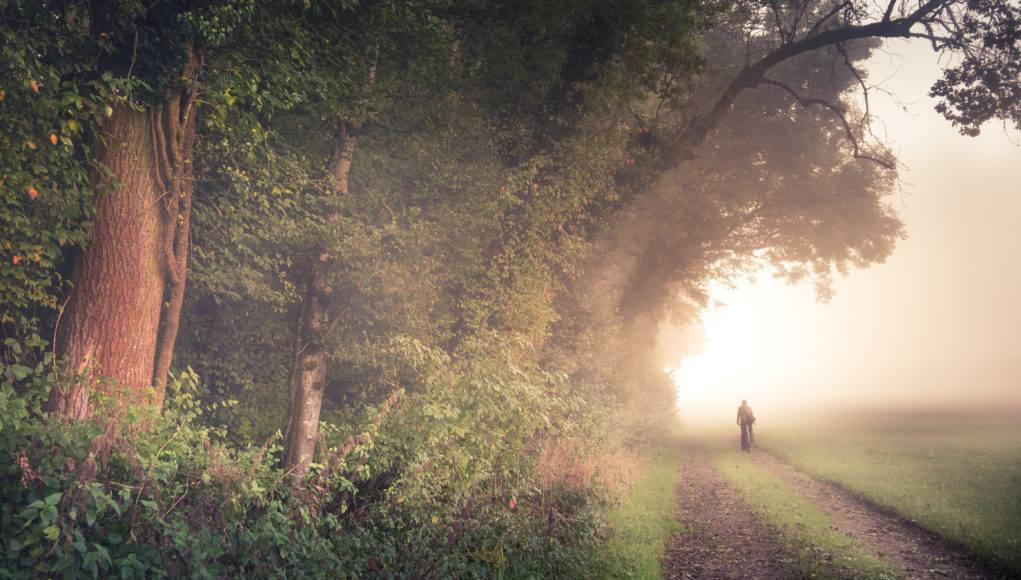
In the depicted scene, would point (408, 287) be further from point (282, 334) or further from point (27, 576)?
point (27, 576)

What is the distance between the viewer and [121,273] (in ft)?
25.7

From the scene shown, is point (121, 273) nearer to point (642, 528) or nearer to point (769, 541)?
point (642, 528)

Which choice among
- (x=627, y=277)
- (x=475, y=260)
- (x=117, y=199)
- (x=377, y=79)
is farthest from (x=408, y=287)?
(x=627, y=277)

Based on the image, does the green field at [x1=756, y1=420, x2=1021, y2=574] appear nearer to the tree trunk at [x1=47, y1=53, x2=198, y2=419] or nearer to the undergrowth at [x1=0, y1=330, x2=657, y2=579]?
the undergrowth at [x1=0, y1=330, x2=657, y2=579]

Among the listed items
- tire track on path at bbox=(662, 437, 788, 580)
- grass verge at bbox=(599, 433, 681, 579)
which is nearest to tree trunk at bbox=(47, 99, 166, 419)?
grass verge at bbox=(599, 433, 681, 579)

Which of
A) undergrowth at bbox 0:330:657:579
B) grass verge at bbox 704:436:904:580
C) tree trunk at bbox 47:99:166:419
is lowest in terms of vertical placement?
grass verge at bbox 704:436:904:580

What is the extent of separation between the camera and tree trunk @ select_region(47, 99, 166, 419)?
7.54 m

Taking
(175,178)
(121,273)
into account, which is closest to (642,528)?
(121,273)

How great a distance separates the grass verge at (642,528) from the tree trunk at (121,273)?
763 cm

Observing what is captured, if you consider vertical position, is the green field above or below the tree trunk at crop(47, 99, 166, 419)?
below

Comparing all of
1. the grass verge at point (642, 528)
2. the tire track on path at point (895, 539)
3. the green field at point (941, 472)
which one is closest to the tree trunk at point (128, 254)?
the grass verge at point (642, 528)

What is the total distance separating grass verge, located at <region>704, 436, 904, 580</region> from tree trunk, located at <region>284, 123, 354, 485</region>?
10.6m

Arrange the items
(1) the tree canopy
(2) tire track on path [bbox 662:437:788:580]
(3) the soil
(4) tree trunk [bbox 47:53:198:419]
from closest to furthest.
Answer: (1) the tree canopy → (4) tree trunk [bbox 47:53:198:419] → (3) the soil → (2) tire track on path [bbox 662:437:788:580]

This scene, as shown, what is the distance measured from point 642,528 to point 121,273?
10419 mm
